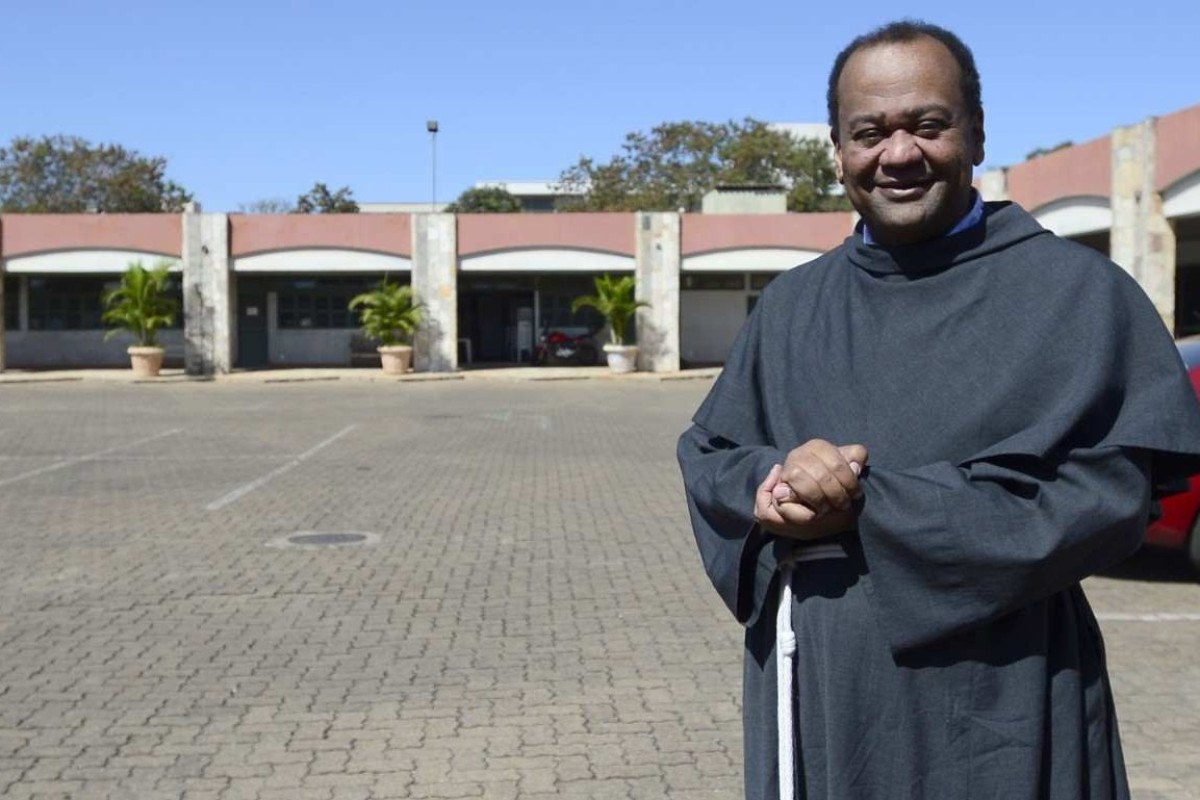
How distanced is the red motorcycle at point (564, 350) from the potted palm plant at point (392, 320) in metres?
5.18

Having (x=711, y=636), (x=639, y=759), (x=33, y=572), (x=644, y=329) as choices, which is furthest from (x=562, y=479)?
(x=644, y=329)

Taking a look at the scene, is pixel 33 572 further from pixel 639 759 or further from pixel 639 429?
pixel 639 429

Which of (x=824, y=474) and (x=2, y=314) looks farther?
(x=2, y=314)

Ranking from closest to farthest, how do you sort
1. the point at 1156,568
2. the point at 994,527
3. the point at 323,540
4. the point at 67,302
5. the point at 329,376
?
the point at 994,527
the point at 1156,568
the point at 323,540
the point at 329,376
the point at 67,302

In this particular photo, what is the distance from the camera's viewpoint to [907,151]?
7.18 ft

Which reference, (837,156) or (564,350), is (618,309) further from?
(837,156)

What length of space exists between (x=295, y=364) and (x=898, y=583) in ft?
132

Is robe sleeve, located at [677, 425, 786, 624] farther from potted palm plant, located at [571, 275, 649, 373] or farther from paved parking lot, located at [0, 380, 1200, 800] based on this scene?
potted palm plant, located at [571, 275, 649, 373]

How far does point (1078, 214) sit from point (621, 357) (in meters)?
13.0

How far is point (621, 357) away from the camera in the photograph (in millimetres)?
36344

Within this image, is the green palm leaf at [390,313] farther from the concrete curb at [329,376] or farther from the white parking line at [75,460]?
the white parking line at [75,460]

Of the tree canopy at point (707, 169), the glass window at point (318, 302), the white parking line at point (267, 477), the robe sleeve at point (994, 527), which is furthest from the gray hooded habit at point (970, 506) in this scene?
the tree canopy at point (707, 169)

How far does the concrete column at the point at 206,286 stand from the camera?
36375 mm

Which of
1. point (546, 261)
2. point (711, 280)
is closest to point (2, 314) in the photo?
point (546, 261)
